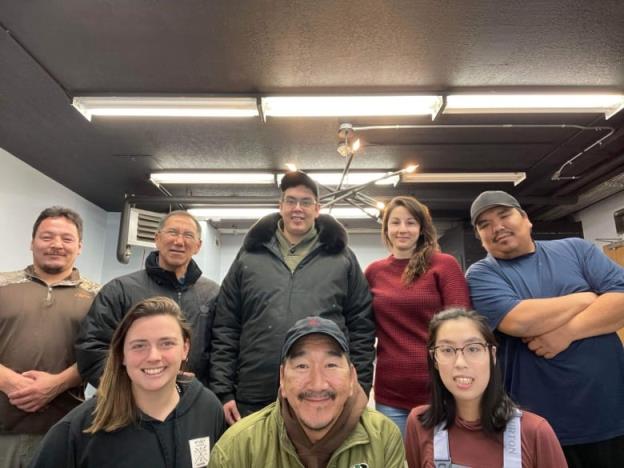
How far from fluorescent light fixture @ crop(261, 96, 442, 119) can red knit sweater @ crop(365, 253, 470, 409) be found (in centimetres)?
153

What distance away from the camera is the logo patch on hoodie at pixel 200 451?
4.74 feet

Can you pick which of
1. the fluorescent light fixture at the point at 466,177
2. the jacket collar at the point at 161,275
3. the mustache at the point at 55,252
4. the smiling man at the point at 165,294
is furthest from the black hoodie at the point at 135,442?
the fluorescent light fixture at the point at 466,177

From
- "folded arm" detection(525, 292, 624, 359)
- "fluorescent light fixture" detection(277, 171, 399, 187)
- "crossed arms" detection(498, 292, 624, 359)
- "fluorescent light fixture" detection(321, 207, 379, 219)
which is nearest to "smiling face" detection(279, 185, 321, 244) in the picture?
"crossed arms" detection(498, 292, 624, 359)

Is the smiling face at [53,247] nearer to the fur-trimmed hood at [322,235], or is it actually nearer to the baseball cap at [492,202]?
the fur-trimmed hood at [322,235]

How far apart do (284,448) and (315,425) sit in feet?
0.41

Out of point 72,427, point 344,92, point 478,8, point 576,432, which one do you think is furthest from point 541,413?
point 344,92

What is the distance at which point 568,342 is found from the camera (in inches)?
66.0

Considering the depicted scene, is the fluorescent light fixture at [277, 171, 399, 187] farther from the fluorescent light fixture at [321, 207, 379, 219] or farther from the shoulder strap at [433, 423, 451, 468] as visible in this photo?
the shoulder strap at [433, 423, 451, 468]

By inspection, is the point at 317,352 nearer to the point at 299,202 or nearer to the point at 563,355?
the point at 299,202

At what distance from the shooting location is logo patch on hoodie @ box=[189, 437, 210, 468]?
4.74 feet

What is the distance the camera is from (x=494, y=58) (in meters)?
2.67

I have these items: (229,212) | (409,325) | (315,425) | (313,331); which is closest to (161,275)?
(313,331)

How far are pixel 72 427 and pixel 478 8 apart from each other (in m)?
2.79

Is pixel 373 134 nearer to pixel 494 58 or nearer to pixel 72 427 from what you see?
pixel 494 58
